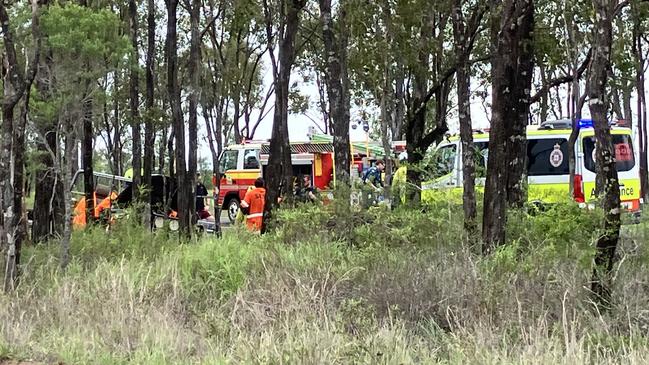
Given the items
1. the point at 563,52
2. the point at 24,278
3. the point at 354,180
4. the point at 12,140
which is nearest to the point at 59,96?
the point at 12,140

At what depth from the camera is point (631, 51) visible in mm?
22094

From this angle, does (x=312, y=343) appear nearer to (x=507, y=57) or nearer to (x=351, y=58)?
(x=507, y=57)

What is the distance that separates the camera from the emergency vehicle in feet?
82.3

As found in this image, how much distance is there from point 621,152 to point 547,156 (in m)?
1.61

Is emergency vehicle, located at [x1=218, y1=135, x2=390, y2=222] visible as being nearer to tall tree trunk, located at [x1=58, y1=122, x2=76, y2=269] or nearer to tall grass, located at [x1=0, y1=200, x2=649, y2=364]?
tall tree trunk, located at [x1=58, y1=122, x2=76, y2=269]

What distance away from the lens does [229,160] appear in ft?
84.9

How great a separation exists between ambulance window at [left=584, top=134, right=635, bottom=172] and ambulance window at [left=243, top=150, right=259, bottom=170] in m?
12.1

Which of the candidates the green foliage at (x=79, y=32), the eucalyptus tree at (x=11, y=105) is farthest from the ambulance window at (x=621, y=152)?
the eucalyptus tree at (x=11, y=105)

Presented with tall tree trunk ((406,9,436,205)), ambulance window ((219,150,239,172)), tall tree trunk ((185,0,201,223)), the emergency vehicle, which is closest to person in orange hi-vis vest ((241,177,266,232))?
tall tree trunk ((185,0,201,223))

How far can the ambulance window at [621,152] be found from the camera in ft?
52.2

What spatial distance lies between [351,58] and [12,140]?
889cm

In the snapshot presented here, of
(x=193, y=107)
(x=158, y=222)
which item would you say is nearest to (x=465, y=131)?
(x=193, y=107)

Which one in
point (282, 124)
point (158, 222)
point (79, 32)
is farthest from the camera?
point (158, 222)

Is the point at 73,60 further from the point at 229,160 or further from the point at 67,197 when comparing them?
the point at 229,160
